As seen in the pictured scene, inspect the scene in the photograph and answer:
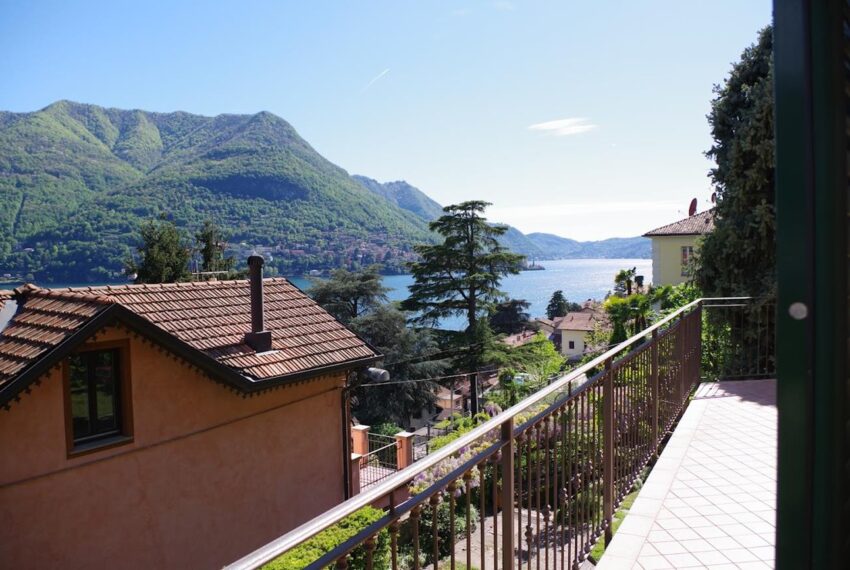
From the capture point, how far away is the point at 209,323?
35.3 feet

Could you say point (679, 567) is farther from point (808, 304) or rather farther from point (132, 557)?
point (132, 557)

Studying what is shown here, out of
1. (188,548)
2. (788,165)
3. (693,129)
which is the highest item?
(693,129)

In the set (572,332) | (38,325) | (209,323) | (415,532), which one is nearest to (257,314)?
(209,323)

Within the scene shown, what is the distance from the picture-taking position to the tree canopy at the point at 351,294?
115 feet

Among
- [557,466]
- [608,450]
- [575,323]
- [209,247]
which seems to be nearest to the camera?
[557,466]

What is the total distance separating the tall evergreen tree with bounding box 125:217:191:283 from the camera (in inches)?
1131

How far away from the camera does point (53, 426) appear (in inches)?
309

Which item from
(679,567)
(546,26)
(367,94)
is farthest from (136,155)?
(679,567)

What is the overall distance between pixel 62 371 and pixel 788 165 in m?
9.15

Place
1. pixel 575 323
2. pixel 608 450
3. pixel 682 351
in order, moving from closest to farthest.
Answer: pixel 608 450
pixel 682 351
pixel 575 323

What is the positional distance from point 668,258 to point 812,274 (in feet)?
112

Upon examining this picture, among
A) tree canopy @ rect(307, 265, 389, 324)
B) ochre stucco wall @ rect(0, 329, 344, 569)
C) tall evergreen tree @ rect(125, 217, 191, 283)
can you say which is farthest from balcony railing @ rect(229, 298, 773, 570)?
tree canopy @ rect(307, 265, 389, 324)

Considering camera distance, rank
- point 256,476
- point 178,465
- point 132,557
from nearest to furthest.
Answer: point 132,557 < point 178,465 < point 256,476

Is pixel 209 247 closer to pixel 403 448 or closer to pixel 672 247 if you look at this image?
pixel 403 448
